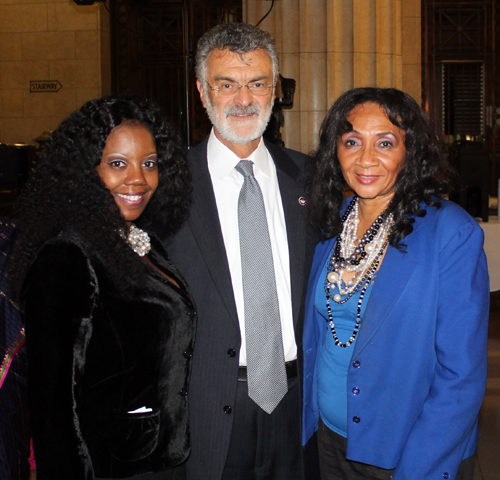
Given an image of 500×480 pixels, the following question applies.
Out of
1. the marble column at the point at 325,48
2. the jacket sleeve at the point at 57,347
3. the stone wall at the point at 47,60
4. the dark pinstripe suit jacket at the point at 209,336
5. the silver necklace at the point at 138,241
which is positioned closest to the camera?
the jacket sleeve at the point at 57,347

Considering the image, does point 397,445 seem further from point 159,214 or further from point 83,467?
point 159,214

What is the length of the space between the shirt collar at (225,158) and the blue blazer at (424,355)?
25.1 inches

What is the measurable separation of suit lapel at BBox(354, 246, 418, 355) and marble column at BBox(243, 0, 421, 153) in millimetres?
3617

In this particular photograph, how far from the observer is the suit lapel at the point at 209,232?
1.75 meters

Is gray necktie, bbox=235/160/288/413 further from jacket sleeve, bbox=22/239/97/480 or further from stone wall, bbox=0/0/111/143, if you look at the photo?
stone wall, bbox=0/0/111/143

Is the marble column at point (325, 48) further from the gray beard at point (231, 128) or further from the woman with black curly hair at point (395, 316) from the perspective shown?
the woman with black curly hair at point (395, 316)

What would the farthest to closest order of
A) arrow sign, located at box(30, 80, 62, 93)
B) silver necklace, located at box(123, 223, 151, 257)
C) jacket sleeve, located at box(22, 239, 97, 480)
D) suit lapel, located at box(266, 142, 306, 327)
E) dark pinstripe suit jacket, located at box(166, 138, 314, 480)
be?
arrow sign, located at box(30, 80, 62, 93) → suit lapel, located at box(266, 142, 306, 327) → dark pinstripe suit jacket, located at box(166, 138, 314, 480) → silver necklace, located at box(123, 223, 151, 257) → jacket sleeve, located at box(22, 239, 97, 480)

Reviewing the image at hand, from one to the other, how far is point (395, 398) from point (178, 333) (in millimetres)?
629

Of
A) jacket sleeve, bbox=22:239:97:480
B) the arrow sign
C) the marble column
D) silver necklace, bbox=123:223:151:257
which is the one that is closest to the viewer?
jacket sleeve, bbox=22:239:97:480

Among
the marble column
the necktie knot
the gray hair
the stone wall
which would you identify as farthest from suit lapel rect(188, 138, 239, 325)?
the stone wall

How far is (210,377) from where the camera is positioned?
1746 millimetres

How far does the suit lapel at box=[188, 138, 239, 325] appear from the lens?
1745 mm

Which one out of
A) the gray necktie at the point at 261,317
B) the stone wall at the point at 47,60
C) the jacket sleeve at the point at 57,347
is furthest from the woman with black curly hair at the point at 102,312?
the stone wall at the point at 47,60

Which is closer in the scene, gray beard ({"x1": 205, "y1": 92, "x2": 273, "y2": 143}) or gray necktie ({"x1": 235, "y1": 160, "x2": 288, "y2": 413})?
gray necktie ({"x1": 235, "y1": 160, "x2": 288, "y2": 413})
